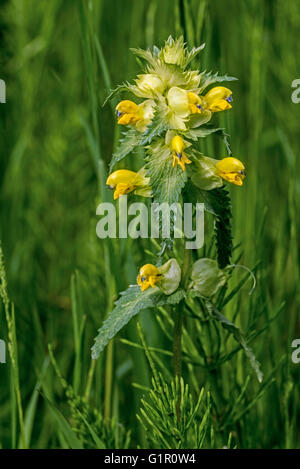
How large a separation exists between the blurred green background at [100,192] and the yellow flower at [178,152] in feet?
0.86

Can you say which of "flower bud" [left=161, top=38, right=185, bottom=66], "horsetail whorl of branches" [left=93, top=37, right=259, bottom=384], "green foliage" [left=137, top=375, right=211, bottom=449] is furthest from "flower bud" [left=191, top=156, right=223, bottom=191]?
"green foliage" [left=137, top=375, right=211, bottom=449]

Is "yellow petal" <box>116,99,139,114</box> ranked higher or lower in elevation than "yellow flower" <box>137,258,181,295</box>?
higher

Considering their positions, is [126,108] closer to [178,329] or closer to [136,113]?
[136,113]

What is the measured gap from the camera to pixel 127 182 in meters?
0.69

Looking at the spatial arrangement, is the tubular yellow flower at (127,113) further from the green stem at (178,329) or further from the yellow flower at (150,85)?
the green stem at (178,329)

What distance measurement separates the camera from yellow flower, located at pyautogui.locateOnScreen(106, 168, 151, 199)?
68 cm

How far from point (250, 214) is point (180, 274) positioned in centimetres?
44

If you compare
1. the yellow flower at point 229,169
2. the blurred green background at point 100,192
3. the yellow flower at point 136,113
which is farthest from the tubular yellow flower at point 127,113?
the blurred green background at point 100,192

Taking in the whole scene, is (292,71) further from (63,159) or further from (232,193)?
(63,159)

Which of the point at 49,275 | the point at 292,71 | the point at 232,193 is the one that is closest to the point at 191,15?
the point at 232,193

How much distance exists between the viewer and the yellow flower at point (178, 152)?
0.60 meters

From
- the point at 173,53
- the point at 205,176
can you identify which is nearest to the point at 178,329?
the point at 205,176

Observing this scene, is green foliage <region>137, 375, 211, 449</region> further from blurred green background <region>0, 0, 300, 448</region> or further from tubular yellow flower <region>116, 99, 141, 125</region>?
tubular yellow flower <region>116, 99, 141, 125</region>

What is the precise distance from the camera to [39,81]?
1.57m
